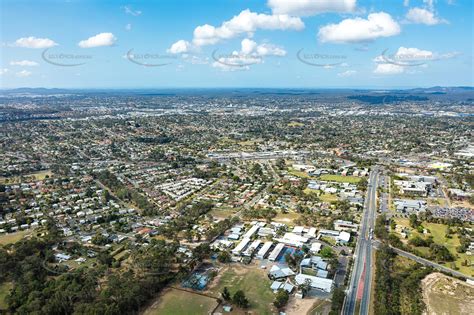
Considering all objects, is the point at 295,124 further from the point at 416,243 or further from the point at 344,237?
the point at 416,243

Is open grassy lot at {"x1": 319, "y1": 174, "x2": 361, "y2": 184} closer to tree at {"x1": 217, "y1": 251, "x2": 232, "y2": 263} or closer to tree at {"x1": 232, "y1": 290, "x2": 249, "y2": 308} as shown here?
A: tree at {"x1": 217, "y1": 251, "x2": 232, "y2": 263}

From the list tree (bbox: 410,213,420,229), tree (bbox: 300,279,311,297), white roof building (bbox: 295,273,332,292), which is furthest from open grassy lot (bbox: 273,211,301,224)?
tree (bbox: 300,279,311,297)

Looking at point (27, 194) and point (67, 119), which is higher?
point (67, 119)

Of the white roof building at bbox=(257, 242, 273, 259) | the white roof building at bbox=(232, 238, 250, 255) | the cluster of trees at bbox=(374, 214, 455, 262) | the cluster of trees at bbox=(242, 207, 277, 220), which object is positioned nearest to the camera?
the cluster of trees at bbox=(374, 214, 455, 262)

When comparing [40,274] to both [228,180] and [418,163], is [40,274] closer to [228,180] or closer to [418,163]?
[228,180]

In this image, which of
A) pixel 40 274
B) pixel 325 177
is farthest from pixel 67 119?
pixel 40 274

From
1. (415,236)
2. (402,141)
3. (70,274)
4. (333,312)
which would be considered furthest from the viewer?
(402,141)

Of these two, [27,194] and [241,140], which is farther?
[241,140]
